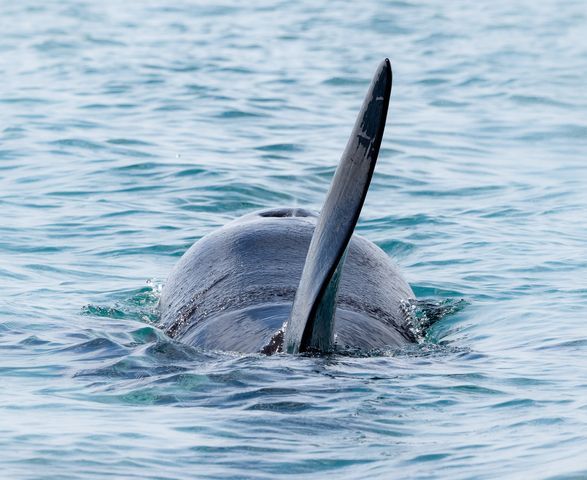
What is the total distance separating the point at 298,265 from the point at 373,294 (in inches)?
24.5

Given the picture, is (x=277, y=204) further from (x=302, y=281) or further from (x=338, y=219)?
(x=338, y=219)

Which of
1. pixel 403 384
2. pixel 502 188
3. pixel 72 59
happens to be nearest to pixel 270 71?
pixel 72 59

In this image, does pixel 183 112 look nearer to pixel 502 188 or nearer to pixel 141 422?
pixel 502 188

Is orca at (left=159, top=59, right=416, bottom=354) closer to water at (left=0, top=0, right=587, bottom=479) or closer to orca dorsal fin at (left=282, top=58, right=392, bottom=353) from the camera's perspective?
orca dorsal fin at (left=282, top=58, right=392, bottom=353)

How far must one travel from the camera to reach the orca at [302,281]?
7148mm

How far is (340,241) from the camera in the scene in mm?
7172

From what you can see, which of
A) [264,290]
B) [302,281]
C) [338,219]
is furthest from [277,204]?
[338,219]

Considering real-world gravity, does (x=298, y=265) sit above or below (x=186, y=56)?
below

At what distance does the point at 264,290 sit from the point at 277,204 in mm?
6208

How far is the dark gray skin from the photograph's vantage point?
8352 mm

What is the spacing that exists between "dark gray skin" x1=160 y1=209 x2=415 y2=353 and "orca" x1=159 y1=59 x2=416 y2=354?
0.4 inches

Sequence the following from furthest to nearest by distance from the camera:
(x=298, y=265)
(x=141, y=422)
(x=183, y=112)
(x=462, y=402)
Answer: (x=183, y=112)
(x=298, y=265)
(x=462, y=402)
(x=141, y=422)

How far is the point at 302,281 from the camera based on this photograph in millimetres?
7352

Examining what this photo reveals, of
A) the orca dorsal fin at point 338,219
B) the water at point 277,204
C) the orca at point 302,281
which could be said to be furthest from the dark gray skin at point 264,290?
the orca dorsal fin at point 338,219
